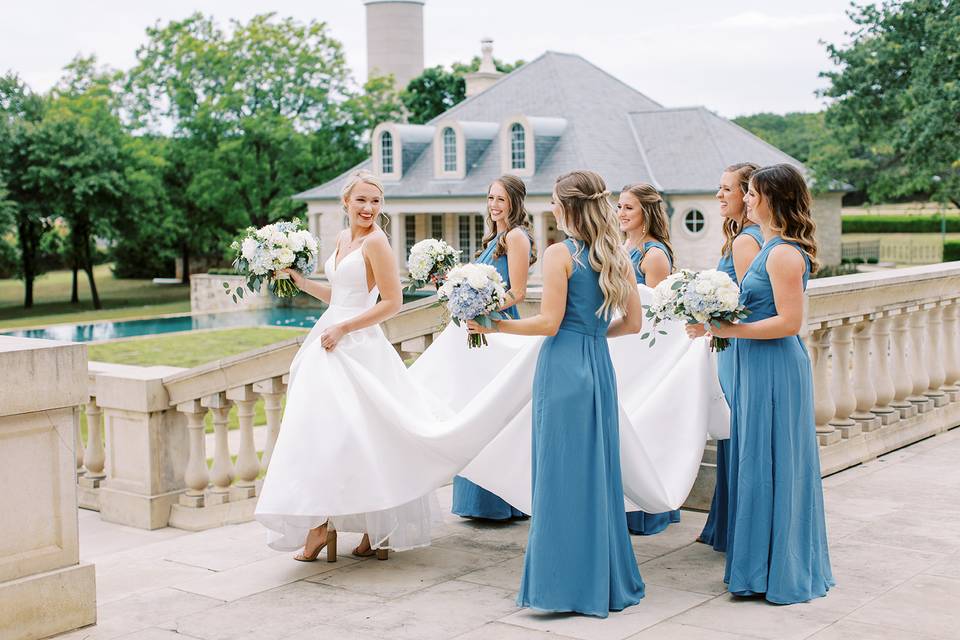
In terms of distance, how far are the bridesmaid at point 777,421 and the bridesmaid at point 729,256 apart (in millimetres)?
446

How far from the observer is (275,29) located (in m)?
57.2

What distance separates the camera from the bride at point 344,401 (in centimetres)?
582

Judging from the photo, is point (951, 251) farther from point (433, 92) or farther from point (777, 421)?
point (777, 421)

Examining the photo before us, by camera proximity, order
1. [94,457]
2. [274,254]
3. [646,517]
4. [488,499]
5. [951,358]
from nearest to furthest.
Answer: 1. [274,254]
2. [646,517]
3. [488,499]
4. [94,457]
5. [951,358]

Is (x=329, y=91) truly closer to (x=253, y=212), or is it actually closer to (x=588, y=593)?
(x=253, y=212)

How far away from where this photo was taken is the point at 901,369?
8.98 m

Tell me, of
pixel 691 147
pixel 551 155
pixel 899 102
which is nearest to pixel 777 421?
pixel 899 102

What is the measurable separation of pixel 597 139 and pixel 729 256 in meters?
42.2

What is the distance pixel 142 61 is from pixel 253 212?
1034 centimetres

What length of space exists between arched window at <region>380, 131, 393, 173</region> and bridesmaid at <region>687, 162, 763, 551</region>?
151ft

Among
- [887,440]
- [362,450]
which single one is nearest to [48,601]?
[362,450]

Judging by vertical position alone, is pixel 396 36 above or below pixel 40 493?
above

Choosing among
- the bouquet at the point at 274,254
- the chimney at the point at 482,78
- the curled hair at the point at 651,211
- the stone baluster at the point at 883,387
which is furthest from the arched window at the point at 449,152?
the bouquet at the point at 274,254

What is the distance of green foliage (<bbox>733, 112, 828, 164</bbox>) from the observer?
261 feet
